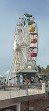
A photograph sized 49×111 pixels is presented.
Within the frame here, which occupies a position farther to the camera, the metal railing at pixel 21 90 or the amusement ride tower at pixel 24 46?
the amusement ride tower at pixel 24 46

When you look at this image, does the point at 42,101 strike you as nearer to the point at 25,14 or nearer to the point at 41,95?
the point at 41,95

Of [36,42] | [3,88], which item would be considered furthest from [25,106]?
[36,42]

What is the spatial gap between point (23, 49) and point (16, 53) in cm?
245

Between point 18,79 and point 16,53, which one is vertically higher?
point 16,53

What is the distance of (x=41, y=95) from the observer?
2039 cm

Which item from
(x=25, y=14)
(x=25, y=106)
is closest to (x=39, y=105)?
(x=25, y=106)

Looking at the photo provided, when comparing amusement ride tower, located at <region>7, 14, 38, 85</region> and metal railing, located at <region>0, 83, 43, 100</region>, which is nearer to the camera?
metal railing, located at <region>0, 83, 43, 100</region>

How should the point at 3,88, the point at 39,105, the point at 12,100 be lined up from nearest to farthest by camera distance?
the point at 12,100 < the point at 39,105 < the point at 3,88

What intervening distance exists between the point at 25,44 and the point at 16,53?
161 inches

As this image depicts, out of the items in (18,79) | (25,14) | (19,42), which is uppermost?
(25,14)

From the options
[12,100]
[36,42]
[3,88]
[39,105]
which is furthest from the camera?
[36,42]

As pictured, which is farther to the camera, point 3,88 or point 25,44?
point 25,44

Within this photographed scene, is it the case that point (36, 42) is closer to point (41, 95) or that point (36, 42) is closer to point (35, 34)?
point (35, 34)

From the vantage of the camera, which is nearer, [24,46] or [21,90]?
[21,90]
